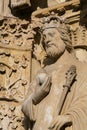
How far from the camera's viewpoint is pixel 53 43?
236 inches

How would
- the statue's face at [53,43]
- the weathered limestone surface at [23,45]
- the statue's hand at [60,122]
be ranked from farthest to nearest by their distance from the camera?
the weathered limestone surface at [23,45] → the statue's face at [53,43] → the statue's hand at [60,122]

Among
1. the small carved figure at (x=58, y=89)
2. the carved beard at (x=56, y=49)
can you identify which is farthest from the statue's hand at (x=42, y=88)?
the carved beard at (x=56, y=49)

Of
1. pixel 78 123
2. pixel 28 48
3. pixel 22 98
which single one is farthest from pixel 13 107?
pixel 78 123

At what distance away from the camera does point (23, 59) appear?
21.1 ft

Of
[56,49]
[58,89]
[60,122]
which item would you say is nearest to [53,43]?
[56,49]

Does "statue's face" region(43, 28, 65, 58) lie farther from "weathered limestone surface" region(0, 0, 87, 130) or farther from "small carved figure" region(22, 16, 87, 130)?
"weathered limestone surface" region(0, 0, 87, 130)

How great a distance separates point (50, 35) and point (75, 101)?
27.0 inches

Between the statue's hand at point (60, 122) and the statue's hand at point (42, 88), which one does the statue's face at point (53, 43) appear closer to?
the statue's hand at point (42, 88)

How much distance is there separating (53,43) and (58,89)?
1.48 feet

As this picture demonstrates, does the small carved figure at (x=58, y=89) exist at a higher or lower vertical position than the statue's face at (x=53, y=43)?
lower

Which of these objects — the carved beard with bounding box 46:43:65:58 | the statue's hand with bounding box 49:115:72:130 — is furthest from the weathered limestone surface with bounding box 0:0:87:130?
the statue's hand with bounding box 49:115:72:130

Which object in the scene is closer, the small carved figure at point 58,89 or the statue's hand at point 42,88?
the small carved figure at point 58,89

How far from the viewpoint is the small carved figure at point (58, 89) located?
5535 millimetres

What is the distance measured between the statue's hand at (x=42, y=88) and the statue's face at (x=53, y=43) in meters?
0.28
